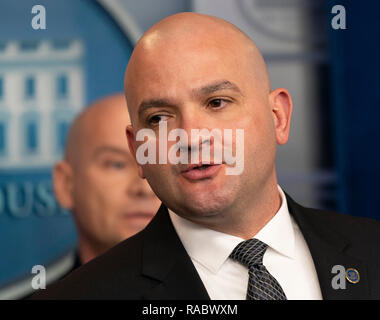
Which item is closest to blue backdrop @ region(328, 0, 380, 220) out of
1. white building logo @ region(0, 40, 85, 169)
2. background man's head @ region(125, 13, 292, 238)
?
white building logo @ region(0, 40, 85, 169)

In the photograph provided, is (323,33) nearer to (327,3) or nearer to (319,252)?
(327,3)

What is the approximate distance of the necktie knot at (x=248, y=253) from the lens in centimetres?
145

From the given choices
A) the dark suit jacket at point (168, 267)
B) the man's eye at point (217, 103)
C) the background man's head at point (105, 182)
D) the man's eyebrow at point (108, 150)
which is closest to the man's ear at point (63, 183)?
the background man's head at point (105, 182)

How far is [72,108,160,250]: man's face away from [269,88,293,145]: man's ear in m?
1.19

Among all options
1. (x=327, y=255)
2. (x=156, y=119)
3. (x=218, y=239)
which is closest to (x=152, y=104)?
(x=156, y=119)

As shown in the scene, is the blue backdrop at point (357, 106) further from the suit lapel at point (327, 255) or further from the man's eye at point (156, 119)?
the man's eye at point (156, 119)

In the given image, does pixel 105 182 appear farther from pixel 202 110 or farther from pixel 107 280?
pixel 202 110

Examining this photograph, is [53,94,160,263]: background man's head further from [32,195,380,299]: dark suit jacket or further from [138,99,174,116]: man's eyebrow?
[138,99,174,116]: man's eyebrow

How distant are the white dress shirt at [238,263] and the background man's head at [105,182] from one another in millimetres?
1206

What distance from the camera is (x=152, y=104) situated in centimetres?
138

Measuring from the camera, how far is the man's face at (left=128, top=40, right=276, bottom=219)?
135 cm

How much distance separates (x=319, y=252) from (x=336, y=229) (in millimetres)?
189

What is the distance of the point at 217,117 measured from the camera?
1.37 meters

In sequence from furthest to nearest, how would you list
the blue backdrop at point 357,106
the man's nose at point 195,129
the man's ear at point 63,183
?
the blue backdrop at point 357,106 < the man's ear at point 63,183 < the man's nose at point 195,129
